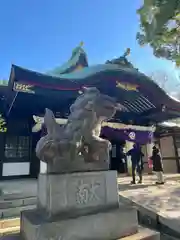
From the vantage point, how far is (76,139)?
290 centimetres

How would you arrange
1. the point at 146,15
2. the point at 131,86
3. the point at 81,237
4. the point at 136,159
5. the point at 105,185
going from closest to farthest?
the point at 81,237
the point at 105,185
the point at 146,15
the point at 136,159
the point at 131,86

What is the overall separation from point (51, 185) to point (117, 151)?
10424 millimetres

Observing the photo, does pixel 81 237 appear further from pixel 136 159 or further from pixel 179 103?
pixel 179 103

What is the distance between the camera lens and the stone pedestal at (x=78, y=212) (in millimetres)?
2423

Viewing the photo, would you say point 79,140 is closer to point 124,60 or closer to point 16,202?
point 16,202

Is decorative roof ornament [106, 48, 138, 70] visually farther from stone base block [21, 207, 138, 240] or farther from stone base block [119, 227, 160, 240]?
stone base block [119, 227, 160, 240]

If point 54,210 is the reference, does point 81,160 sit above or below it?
above

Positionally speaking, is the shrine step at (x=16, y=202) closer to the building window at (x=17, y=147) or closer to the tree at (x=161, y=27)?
the building window at (x=17, y=147)

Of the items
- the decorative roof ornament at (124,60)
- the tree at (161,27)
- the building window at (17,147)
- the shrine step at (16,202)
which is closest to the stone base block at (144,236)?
the shrine step at (16,202)

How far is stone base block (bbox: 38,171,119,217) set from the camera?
8.42 feet

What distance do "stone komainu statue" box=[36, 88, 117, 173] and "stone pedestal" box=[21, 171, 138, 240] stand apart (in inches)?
7.0

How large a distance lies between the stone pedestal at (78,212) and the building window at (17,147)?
737 cm

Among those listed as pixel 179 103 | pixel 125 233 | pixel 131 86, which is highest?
pixel 131 86

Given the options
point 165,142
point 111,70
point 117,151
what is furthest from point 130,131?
point 165,142
